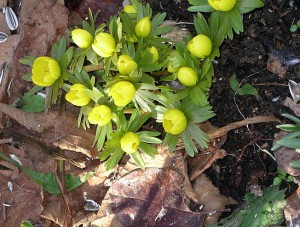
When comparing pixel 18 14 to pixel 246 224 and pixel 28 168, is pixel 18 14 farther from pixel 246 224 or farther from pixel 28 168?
pixel 246 224

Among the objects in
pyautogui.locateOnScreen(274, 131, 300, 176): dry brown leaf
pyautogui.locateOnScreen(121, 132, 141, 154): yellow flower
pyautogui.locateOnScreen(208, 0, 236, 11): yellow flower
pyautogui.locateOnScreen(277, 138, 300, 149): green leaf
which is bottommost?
pyautogui.locateOnScreen(274, 131, 300, 176): dry brown leaf

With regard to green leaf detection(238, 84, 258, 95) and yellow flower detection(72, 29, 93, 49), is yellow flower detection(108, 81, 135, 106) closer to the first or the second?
yellow flower detection(72, 29, 93, 49)

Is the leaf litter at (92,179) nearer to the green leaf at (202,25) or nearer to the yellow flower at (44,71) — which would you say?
the yellow flower at (44,71)

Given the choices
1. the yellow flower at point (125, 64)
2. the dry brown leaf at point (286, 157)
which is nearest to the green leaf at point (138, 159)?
the yellow flower at point (125, 64)

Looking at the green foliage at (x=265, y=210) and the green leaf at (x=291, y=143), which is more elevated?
the green leaf at (x=291, y=143)

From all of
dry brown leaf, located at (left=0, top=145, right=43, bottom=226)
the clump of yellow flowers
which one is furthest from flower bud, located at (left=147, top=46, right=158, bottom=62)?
dry brown leaf, located at (left=0, top=145, right=43, bottom=226)

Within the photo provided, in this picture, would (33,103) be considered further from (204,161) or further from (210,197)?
(210,197)
